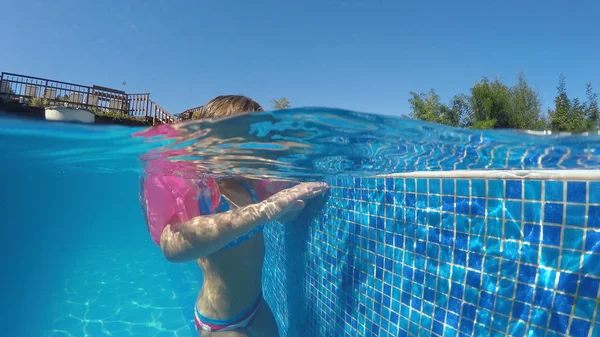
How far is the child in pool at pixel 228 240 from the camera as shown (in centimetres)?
317

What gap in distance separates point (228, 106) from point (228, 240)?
65.9 inches


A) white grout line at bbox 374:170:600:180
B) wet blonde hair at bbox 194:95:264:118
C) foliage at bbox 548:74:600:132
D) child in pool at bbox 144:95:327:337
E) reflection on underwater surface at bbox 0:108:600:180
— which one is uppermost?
foliage at bbox 548:74:600:132

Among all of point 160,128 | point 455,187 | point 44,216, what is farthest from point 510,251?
point 44,216

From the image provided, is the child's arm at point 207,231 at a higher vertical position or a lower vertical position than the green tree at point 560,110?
lower

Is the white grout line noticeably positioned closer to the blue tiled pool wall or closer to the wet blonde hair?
the blue tiled pool wall

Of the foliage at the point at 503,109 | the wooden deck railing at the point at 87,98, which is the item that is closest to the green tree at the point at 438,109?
the foliage at the point at 503,109

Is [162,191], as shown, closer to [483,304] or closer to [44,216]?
[483,304]

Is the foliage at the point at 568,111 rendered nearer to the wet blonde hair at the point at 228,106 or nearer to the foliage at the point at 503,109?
the foliage at the point at 503,109

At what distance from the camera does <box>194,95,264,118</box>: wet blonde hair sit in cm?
377

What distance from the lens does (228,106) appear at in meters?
3.83

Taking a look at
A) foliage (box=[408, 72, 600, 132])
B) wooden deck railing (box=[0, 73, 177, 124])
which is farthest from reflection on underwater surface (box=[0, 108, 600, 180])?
foliage (box=[408, 72, 600, 132])

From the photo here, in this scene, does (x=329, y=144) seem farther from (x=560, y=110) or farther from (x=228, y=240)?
(x=560, y=110)

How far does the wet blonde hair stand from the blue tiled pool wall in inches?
74.6

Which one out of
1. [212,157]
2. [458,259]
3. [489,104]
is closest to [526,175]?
[458,259]
